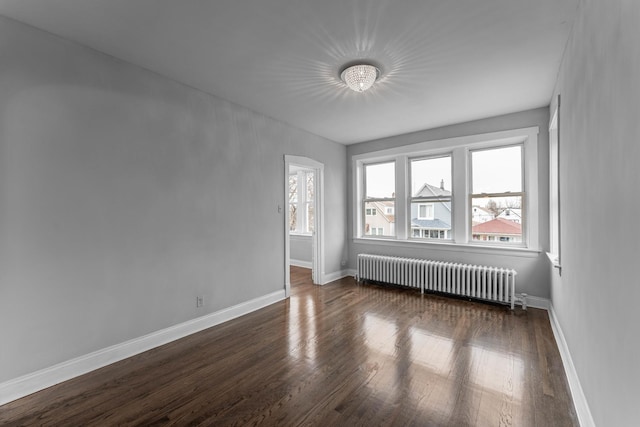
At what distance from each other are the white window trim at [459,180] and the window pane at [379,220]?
0.41ft

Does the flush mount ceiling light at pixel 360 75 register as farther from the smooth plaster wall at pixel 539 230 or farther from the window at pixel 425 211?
the window at pixel 425 211

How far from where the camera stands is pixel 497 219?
4.38 meters

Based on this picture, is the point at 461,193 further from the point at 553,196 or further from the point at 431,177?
the point at 553,196

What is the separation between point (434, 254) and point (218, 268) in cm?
345

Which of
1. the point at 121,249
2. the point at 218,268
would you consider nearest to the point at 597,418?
the point at 218,268

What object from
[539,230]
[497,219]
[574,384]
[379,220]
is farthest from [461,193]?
[574,384]

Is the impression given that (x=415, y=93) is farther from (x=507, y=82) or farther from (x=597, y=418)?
(x=597, y=418)

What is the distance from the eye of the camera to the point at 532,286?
13.0 feet

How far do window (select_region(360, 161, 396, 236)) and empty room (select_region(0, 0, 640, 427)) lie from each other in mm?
1488

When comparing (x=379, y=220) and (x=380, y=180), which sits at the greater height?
(x=380, y=180)

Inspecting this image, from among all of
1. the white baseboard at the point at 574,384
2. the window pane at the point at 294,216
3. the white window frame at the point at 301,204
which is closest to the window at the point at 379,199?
the white window frame at the point at 301,204

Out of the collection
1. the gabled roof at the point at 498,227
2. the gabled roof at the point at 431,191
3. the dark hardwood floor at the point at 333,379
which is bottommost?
the dark hardwood floor at the point at 333,379

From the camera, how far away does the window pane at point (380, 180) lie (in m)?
5.50

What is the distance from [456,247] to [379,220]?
1.55 metres
